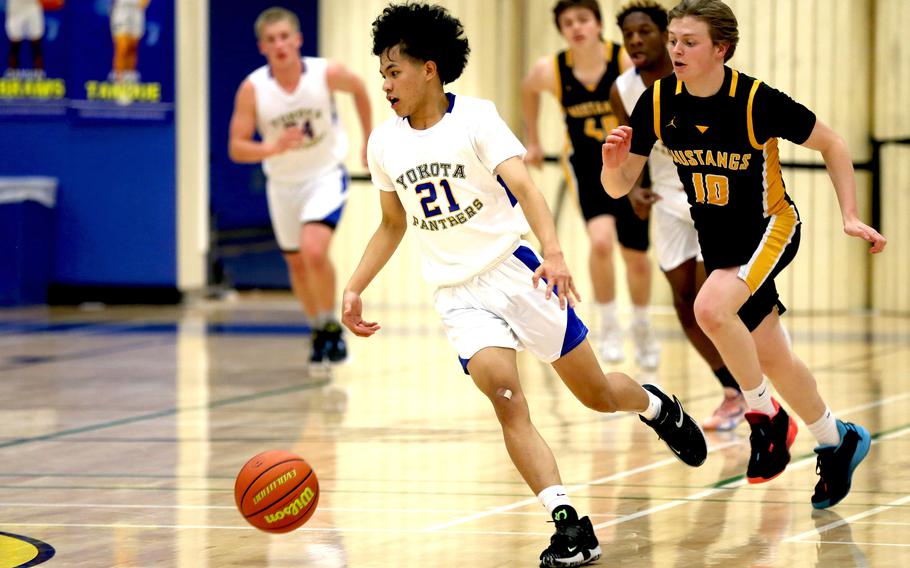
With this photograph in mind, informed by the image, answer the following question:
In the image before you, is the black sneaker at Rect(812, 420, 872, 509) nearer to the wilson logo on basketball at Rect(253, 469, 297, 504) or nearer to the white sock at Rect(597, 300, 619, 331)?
the wilson logo on basketball at Rect(253, 469, 297, 504)

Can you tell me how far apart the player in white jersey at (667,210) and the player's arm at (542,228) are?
231 centimetres

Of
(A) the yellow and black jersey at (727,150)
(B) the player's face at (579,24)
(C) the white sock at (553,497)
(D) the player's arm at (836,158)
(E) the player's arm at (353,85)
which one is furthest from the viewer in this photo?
(E) the player's arm at (353,85)

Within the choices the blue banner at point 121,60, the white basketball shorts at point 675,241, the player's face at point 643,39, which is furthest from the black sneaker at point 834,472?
the blue banner at point 121,60

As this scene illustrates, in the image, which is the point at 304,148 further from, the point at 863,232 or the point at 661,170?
the point at 863,232

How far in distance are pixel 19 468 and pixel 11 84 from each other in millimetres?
8647

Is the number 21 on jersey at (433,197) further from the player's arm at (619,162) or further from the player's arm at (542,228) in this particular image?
the player's arm at (619,162)

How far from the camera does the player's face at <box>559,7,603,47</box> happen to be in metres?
8.84

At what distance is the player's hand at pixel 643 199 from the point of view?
714 centimetres

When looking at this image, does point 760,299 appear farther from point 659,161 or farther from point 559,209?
point 559,209

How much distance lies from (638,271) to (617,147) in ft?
14.0

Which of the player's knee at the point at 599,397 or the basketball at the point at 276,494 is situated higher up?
the player's knee at the point at 599,397

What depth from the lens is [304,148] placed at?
9312mm

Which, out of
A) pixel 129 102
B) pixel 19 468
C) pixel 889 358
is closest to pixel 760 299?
pixel 19 468

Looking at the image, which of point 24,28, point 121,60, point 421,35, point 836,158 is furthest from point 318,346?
point 24,28
